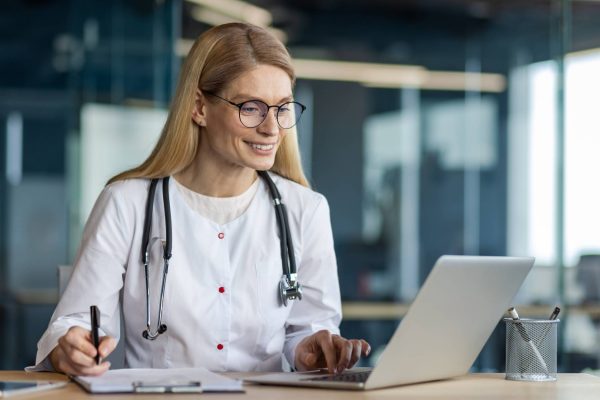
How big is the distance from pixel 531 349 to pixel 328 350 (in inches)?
15.0

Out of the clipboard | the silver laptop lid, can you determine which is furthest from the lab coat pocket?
the clipboard

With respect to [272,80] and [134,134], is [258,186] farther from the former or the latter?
[134,134]

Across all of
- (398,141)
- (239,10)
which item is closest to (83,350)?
(239,10)

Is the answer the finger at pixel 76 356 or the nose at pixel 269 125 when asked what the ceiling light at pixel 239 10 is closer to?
the nose at pixel 269 125

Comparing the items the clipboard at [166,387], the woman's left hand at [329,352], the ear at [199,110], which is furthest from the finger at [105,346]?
the ear at [199,110]

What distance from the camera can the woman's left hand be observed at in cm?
211

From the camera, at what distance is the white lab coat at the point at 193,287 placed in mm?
2279

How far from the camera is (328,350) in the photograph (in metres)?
2.17

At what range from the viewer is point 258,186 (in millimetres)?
2514

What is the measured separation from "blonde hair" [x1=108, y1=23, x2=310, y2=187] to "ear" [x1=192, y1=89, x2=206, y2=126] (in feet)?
0.04

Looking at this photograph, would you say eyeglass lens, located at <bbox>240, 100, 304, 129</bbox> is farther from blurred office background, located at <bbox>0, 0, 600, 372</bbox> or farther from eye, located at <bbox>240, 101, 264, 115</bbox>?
blurred office background, located at <bbox>0, 0, 600, 372</bbox>

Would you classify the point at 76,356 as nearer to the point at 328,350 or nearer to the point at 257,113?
the point at 328,350

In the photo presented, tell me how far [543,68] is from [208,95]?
4.22 m

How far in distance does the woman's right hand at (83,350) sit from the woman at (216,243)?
24cm
